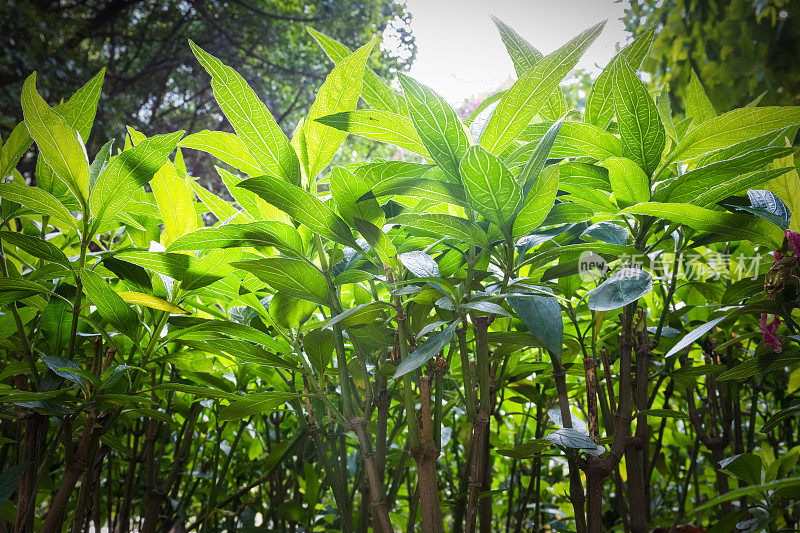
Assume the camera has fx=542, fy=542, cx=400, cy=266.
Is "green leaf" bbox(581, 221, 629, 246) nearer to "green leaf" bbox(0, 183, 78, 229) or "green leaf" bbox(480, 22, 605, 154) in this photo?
"green leaf" bbox(480, 22, 605, 154)

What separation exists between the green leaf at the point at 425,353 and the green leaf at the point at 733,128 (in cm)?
27

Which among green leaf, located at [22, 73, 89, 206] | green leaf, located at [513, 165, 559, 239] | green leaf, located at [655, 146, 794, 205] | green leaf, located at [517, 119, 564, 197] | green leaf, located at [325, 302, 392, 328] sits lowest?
green leaf, located at [325, 302, 392, 328]

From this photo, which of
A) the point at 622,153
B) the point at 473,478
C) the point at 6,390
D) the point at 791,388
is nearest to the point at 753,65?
the point at 791,388

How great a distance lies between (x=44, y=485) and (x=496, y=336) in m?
0.86

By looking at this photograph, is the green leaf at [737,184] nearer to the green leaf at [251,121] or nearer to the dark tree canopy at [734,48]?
the green leaf at [251,121]

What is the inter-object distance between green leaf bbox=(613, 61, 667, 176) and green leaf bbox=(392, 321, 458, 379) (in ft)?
0.75

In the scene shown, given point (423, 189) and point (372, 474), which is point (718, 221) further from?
point (372, 474)

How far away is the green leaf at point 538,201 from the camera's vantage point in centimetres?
41

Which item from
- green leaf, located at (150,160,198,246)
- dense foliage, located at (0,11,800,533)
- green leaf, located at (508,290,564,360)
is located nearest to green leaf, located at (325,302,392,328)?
dense foliage, located at (0,11,800,533)

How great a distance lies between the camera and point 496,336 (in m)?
0.50

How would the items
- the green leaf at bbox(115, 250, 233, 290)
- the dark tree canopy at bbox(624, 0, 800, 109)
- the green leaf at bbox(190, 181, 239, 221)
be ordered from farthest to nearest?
the dark tree canopy at bbox(624, 0, 800, 109)
the green leaf at bbox(190, 181, 239, 221)
the green leaf at bbox(115, 250, 233, 290)

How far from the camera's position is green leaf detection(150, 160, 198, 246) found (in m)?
0.54

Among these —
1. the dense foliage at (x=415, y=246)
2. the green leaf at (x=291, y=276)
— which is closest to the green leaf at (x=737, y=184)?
the dense foliage at (x=415, y=246)

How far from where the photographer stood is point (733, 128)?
0.46 m
